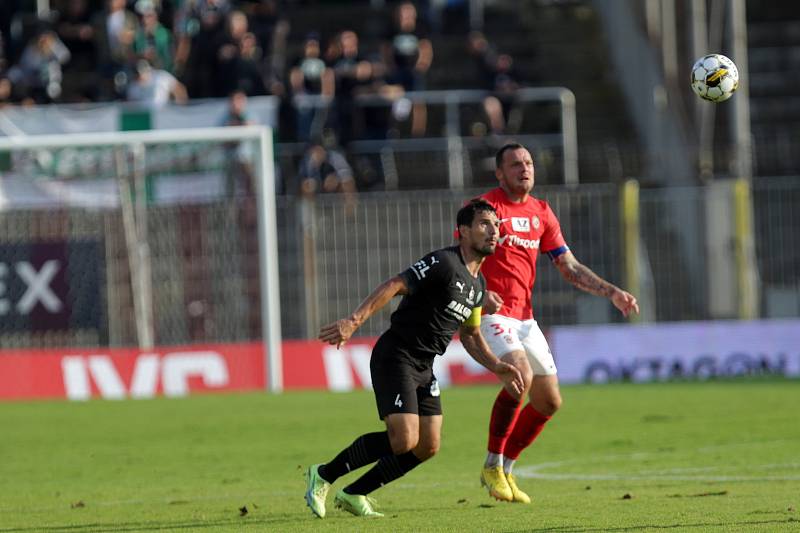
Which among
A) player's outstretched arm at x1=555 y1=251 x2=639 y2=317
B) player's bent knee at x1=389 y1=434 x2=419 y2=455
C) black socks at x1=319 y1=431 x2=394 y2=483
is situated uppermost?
player's outstretched arm at x1=555 y1=251 x2=639 y2=317

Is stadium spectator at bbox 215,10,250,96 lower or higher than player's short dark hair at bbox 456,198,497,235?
higher

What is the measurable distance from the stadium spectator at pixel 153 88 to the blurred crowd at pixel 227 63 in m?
0.02

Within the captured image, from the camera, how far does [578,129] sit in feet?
101

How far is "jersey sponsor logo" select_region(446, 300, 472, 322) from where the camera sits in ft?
33.0

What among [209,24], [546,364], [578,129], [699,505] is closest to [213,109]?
[209,24]

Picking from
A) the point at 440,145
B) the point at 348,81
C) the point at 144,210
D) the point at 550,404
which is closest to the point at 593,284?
the point at 550,404

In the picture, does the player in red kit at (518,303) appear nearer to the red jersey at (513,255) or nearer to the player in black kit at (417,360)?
the red jersey at (513,255)

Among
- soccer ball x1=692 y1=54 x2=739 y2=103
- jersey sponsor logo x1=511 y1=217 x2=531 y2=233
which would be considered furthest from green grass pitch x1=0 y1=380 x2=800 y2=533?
soccer ball x1=692 y1=54 x2=739 y2=103

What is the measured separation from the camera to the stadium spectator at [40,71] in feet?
90.8

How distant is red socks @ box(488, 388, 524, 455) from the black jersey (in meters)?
1.33

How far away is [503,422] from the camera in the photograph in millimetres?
11383

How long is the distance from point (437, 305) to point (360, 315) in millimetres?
811

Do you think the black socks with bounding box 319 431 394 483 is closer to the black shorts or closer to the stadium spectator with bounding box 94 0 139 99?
the black shorts

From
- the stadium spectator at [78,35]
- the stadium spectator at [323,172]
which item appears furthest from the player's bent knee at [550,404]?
the stadium spectator at [78,35]
